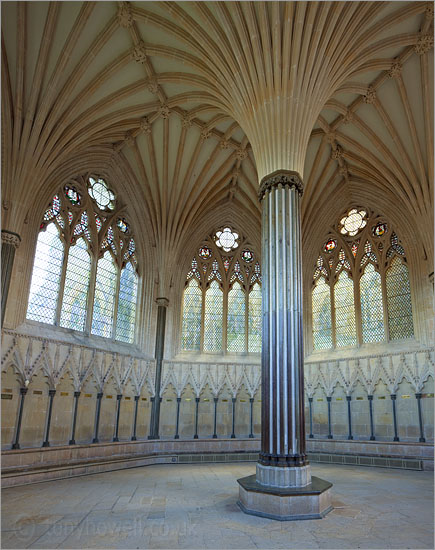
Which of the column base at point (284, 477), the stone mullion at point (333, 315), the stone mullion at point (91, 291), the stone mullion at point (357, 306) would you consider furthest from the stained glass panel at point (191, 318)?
the column base at point (284, 477)

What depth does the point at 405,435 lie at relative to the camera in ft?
52.8

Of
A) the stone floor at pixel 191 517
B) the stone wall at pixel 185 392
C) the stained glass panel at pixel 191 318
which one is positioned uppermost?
the stained glass panel at pixel 191 318

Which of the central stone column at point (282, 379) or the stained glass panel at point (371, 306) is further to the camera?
the stained glass panel at point (371, 306)

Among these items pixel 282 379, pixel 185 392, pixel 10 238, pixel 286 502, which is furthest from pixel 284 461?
pixel 185 392

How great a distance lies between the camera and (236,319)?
20.5m

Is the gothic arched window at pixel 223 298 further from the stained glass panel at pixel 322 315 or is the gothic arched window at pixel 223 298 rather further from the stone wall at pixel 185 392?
the stained glass panel at pixel 322 315

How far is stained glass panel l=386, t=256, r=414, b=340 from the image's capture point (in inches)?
683

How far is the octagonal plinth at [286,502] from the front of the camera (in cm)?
801

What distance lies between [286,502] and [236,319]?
496 inches

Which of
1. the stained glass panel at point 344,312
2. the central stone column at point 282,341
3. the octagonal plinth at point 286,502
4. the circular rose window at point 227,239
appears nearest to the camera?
the octagonal plinth at point 286,502

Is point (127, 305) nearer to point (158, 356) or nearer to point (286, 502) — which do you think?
point (158, 356)

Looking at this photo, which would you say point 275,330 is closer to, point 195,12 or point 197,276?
point 195,12

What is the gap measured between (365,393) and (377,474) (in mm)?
3728

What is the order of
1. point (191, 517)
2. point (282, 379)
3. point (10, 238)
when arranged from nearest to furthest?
point (191, 517) → point (282, 379) → point (10, 238)
